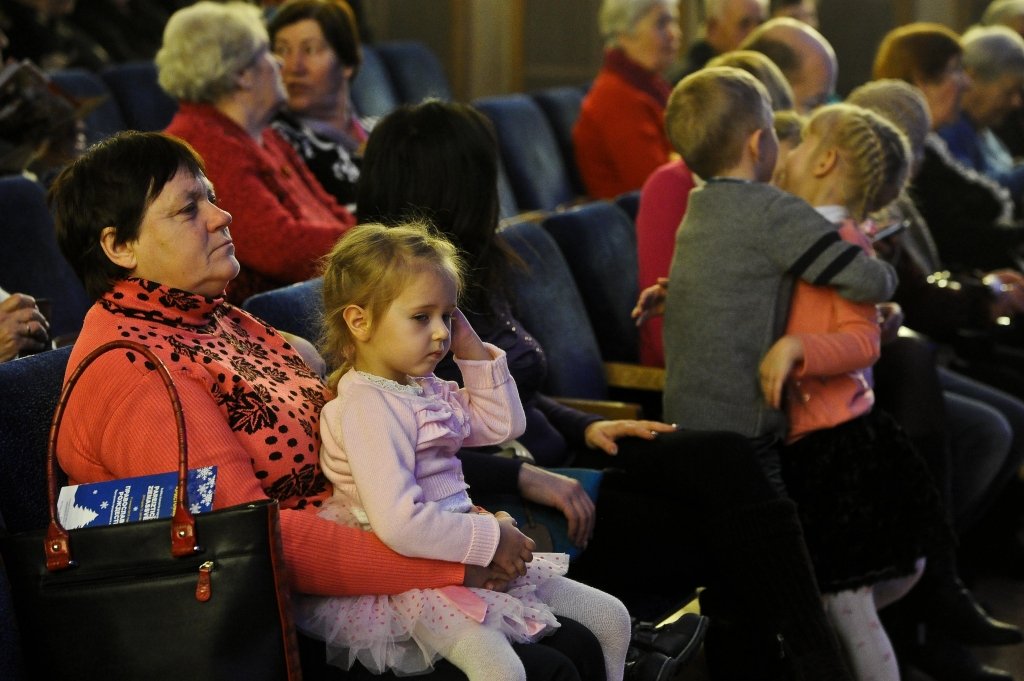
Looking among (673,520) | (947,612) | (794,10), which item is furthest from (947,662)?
(794,10)

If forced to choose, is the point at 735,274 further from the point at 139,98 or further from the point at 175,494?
the point at 139,98

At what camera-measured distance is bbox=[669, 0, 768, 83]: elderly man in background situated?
5227 millimetres

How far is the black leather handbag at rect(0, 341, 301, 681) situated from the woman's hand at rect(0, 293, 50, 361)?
583 millimetres

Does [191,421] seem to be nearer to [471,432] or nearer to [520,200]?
[471,432]

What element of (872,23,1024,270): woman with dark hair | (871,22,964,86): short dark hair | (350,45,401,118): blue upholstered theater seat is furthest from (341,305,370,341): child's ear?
(350,45,401,118): blue upholstered theater seat

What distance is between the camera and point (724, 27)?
5.26 m

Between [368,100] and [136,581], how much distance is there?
156 inches

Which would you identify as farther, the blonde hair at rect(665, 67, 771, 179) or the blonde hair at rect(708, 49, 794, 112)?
the blonde hair at rect(708, 49, 794, 112)

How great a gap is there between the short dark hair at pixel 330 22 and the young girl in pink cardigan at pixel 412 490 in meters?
1.91

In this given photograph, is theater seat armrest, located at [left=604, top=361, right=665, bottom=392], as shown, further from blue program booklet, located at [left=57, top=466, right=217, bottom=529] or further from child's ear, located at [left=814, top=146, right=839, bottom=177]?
blue program booklet, located at [left=57, top=466, right=217, bottom=529]

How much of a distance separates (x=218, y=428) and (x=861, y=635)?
4.48 ft

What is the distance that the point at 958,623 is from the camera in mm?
2949

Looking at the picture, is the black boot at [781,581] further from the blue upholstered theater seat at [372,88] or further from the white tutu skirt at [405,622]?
the blue upholstered theater seat at [372,88]

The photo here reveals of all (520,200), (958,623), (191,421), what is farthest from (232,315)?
(520,200)
